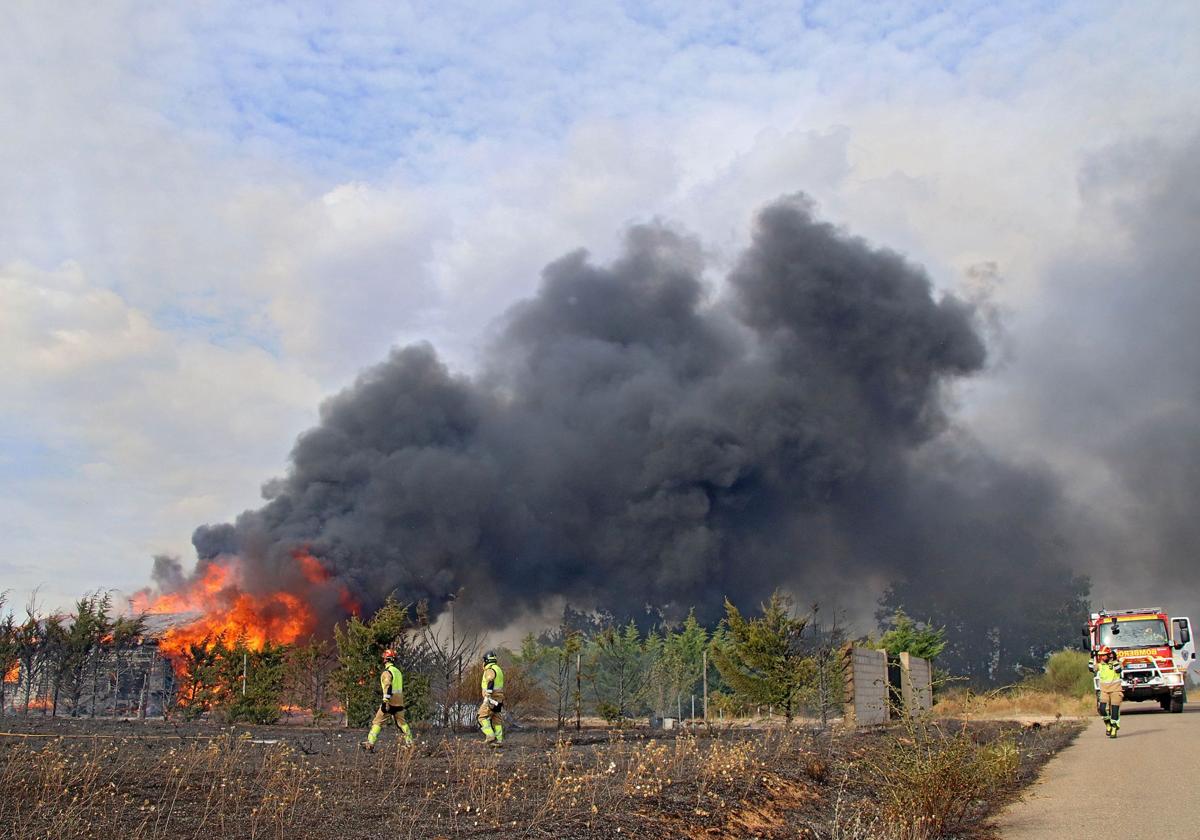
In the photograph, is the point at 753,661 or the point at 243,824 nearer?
the point at 243,824

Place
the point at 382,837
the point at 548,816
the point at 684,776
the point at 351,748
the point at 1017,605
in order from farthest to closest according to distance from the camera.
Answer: the point at 1017,605, the point at 351,748, the point at 684,776, the point at 548,816, the point at 382,837

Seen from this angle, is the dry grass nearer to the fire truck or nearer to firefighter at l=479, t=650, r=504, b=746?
the fire truck

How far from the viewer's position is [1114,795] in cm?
1090

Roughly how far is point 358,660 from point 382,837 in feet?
57.6

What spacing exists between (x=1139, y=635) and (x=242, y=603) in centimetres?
3677

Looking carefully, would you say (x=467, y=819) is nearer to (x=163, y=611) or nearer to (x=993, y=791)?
(x=993, y=791)

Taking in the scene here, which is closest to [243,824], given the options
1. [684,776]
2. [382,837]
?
[382,837]

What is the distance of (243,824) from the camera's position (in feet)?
25.5

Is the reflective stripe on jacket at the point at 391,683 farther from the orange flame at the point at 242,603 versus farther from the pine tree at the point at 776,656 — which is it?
the orange flame at the point at 242,603

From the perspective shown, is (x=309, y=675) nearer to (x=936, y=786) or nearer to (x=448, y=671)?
(x=448, y=671)

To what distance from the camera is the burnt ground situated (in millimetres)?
7703

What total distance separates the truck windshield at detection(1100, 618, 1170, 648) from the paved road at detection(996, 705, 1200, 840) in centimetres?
1123

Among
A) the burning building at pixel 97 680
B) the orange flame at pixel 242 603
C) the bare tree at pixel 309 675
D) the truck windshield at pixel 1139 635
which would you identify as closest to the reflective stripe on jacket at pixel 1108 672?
the truck windshield at pixel 1139 635

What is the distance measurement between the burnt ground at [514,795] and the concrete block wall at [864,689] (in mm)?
13587
